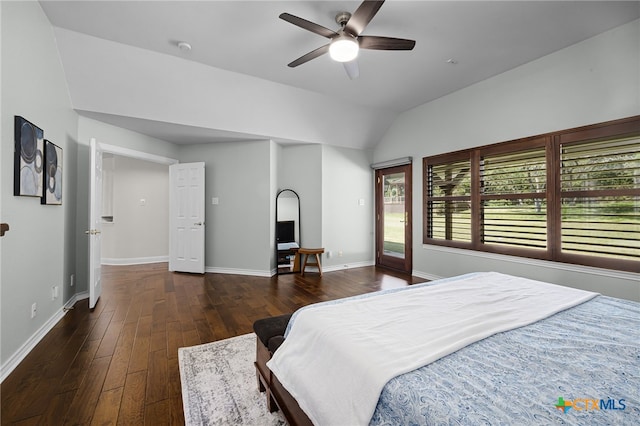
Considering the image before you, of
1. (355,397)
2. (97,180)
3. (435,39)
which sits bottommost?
(355,397)

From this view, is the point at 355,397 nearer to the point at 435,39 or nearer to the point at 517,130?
the point at 435,39

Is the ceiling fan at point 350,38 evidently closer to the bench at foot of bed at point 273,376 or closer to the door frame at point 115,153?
the bench at foot of bed at point 273,376

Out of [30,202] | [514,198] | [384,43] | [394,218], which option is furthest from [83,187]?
[514,198]

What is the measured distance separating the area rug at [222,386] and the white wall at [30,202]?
1.29m

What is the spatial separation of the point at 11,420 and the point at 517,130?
205 inches

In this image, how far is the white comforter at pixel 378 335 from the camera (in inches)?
38.2

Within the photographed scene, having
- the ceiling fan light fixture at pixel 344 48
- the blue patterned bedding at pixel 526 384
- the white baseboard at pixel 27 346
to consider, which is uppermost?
the ceiling fan light fixture at pixel 344 48

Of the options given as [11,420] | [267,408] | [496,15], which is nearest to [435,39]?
[496,15]

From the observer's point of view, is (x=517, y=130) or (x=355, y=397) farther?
(x=517, y=130)

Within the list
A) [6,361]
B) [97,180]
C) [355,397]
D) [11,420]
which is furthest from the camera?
[97,180]

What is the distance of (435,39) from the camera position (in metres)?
2.88

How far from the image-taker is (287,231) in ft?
16.8

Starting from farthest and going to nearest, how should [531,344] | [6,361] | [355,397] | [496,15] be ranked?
[496,15]
[6,361]
[531,344]
[355,397]

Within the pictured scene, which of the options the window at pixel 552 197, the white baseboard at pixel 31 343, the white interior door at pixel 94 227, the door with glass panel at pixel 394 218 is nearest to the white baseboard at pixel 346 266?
the door with glass panel at pixel 394 218
